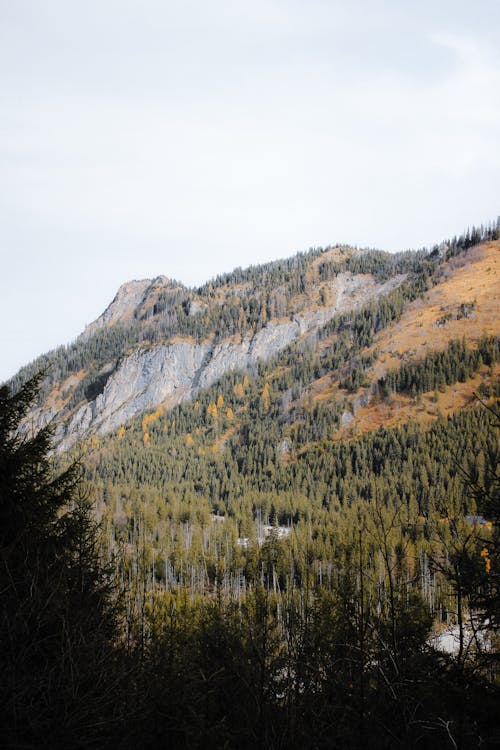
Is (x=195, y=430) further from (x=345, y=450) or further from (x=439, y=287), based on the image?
(x=439, y=287)

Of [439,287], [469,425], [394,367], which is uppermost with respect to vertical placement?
[439,287]

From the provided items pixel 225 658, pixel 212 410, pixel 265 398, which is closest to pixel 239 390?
pixel 212 410

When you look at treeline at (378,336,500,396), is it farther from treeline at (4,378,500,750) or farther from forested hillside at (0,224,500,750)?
treeline at (4,378,500,750)

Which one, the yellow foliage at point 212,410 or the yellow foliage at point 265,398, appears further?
the yellow foliage at point 212,410

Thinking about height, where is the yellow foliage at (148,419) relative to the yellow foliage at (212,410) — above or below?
below

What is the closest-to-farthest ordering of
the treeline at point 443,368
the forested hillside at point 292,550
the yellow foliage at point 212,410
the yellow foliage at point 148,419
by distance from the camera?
the forested hillside at point 292,550
the treeline at point 443,368
the yellow foliage at point 212,410
the yellow foliage at point 148,419

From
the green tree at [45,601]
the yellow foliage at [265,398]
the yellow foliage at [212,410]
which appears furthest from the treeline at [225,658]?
the yellow foliage at [212,410]

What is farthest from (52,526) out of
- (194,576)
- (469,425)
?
(469,425)

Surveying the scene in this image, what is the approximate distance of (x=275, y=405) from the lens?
165 meters

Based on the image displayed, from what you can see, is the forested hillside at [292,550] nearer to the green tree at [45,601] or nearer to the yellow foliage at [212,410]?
the green tree at [45,601]

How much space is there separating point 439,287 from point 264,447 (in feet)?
331

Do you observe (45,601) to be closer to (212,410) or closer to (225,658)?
(225,658)

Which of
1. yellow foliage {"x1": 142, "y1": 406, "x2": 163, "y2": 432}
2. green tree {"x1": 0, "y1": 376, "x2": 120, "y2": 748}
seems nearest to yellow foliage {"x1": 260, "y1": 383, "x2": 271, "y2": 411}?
yellow foliage {"x1": 142, "y1": 406, "x2": 163, "y2": 432}

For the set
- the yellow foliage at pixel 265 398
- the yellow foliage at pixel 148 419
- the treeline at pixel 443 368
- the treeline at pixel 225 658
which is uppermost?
the treeline at pixel 225 658
